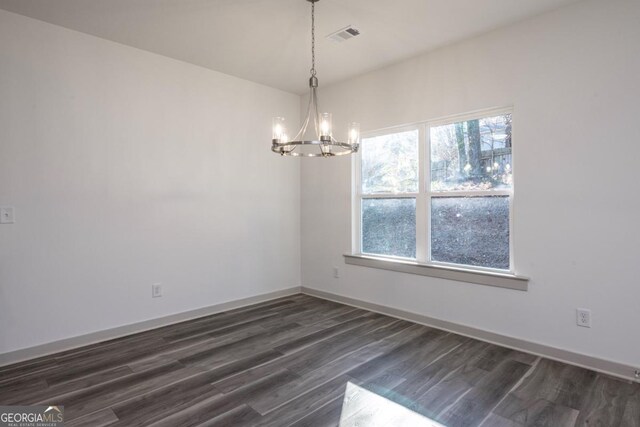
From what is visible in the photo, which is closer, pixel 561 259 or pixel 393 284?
pixel 561 259

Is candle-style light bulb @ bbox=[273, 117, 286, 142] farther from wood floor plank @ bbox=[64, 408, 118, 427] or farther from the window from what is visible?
wood floor plank @ bbox=[64, 408, 118, 427]

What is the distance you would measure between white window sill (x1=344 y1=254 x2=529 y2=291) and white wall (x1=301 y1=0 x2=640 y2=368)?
0.22 ft

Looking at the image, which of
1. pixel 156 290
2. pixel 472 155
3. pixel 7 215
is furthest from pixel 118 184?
pixel 472 155

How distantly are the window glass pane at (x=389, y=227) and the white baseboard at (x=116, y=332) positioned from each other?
1539mm

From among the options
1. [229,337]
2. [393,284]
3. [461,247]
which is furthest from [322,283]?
[461,247]

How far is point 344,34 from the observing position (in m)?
3.11

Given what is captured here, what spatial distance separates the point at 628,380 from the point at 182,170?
4.21 metres

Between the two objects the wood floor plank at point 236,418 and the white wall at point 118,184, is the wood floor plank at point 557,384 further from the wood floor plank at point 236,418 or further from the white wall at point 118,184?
the white wall at point 118,184

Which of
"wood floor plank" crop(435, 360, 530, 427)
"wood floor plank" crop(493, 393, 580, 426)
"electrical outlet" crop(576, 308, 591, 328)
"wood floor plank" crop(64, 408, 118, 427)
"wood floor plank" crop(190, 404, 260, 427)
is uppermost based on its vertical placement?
"electrical outlet" crop(576, 308, 591, 328)

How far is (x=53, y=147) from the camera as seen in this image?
9.70 feet

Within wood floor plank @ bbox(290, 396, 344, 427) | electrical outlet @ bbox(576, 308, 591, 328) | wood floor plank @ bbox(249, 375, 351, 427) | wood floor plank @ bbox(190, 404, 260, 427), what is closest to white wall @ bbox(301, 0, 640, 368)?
electrical outlet @ bbox(576, 308, 591, 328)

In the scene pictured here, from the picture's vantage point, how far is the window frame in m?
3.07

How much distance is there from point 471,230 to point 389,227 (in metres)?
0.94

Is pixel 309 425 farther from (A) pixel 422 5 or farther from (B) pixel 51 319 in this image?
(A) pixel 422 5
